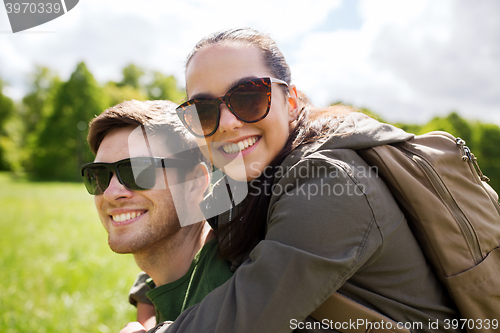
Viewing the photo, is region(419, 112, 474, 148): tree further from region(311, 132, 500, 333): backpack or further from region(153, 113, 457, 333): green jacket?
region(153, 113, 457, 333): green jacket

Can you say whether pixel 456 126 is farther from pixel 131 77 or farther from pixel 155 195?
pixel 131 77

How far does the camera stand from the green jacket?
144 centimetres

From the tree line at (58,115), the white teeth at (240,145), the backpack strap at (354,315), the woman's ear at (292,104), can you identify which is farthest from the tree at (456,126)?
the tree line at (58,115)

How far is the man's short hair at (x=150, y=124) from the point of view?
8.52ft

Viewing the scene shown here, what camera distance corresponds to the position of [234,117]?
2176mm

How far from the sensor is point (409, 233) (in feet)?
5.85

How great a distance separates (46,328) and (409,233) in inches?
209

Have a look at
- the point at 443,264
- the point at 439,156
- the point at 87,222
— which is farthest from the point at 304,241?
the point at 87,222

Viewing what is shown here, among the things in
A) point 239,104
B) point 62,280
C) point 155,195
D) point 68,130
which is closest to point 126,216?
point 155,195

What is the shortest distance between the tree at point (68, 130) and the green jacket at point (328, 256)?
4672cm

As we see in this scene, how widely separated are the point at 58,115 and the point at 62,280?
45589 mm

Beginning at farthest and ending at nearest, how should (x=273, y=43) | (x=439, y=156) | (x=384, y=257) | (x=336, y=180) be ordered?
(x=273, y=43)
(x=439, y=156)
(x=384, y=257)
(x=336, y=180)

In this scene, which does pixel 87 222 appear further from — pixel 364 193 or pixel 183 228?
pixel 364 193

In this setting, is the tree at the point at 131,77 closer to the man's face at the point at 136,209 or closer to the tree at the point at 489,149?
the tree at the point at 489,149
